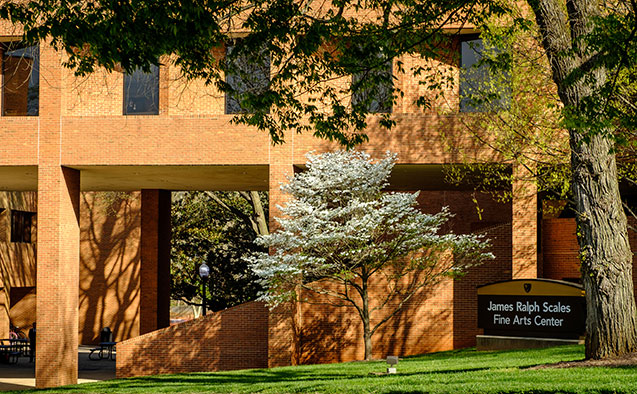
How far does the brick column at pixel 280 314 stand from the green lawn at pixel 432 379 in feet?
9.87

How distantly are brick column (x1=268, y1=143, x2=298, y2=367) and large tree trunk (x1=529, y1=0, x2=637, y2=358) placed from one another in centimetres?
1083

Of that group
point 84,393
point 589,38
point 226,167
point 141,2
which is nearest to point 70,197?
point 226,167

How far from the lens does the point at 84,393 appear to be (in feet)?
50.2

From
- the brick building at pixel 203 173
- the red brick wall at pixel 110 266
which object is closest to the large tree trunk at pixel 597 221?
the brick building at pixel 203 173

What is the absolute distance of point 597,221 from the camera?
1273 centimetres

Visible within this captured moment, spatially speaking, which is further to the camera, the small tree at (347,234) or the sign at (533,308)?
the small tree at (347,234)

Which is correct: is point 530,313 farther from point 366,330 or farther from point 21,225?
point 21,225

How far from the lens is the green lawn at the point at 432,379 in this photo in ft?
36.7

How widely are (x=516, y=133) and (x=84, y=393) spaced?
1057cm

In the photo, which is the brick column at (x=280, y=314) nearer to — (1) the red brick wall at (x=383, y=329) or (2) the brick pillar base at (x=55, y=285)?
(1) the red brick wall at (x=383, y=329)

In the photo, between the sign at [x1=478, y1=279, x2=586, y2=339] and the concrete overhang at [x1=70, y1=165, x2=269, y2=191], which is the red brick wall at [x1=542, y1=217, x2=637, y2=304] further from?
the concrete overhang at [x1=70, y1=165, x2=269, y2=191]

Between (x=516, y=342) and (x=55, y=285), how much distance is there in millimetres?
13271

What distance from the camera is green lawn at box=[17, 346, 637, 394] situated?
11172mm

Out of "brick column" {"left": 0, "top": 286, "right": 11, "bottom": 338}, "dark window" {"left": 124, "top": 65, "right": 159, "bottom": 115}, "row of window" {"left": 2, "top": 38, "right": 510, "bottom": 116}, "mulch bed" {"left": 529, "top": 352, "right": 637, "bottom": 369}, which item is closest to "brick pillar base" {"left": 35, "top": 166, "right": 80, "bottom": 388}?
"dark window" {"left": 124, "top": 65, "right": 159, "bottom": 115}
